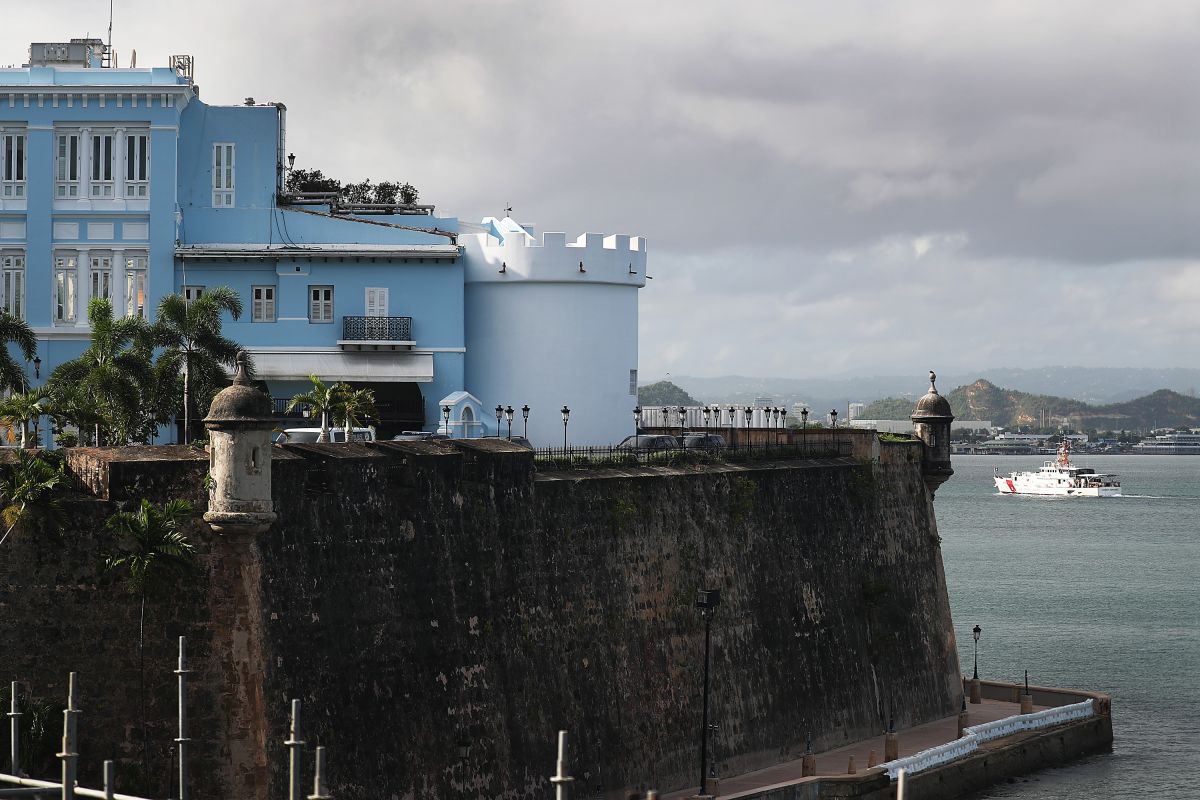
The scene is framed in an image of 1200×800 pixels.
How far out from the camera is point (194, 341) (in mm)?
35438

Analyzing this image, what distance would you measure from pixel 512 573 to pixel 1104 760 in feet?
66.4

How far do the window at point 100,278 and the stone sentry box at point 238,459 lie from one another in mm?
16942

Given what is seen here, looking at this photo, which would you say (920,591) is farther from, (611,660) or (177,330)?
(177,330)

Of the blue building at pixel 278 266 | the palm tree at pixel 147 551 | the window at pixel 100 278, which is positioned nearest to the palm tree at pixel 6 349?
the window at pixel 100 278

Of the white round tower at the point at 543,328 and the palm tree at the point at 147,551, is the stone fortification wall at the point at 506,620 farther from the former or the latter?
the white round tower at the point at 543,328

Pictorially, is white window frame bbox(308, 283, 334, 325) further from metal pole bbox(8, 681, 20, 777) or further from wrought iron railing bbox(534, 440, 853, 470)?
metal pole bbox(8, 681, 20, 777)

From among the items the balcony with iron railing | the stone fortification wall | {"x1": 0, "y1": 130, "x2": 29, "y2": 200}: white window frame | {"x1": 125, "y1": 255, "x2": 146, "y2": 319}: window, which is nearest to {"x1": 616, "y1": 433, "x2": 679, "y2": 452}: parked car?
the stone fortification wall

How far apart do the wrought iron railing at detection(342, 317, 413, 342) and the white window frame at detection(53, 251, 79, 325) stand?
6.01 m

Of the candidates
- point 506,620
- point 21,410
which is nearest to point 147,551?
point 21,410

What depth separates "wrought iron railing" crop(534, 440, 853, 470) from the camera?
34.2 m

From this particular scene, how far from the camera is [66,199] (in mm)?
40562

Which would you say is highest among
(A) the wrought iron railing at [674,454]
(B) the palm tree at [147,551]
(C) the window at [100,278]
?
(C) the window at [100,278]

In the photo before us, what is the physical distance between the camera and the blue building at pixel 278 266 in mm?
40562

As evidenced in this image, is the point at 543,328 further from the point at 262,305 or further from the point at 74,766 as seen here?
the point at 74,766
